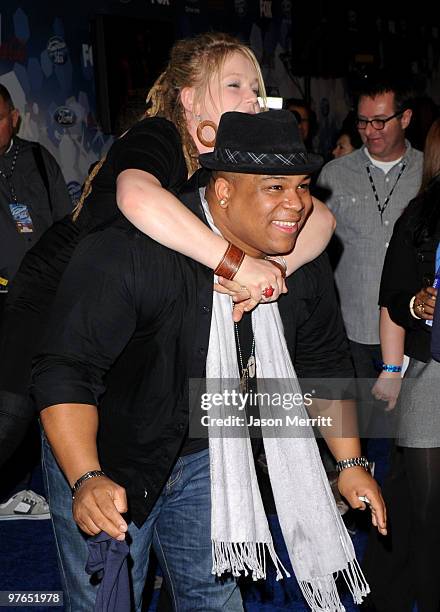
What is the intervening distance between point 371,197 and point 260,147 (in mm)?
2534

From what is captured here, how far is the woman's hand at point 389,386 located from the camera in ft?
11.3

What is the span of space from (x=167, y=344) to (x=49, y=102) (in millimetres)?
4544

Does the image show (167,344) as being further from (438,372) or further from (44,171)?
(44,171)

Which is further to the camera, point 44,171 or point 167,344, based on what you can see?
point 44,171

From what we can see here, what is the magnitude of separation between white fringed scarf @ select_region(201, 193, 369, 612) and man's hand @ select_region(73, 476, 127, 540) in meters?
0.44

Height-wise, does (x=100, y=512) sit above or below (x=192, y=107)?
below

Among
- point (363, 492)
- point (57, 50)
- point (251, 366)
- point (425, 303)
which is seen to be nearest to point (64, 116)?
point (57, 50)

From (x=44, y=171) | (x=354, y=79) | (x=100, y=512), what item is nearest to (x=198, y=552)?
(x=100, y=512)

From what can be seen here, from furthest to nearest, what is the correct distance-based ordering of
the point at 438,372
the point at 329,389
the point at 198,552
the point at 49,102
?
1. the point at 49,102
2. the point at 438,372
3. the point at 329,389
4. the point at 198,552

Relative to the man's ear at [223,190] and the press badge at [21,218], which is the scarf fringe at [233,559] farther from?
the press badge at [21,218]

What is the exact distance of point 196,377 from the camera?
222cm

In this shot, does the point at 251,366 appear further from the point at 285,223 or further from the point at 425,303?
the point at 425,303

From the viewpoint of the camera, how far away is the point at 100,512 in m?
1.83
